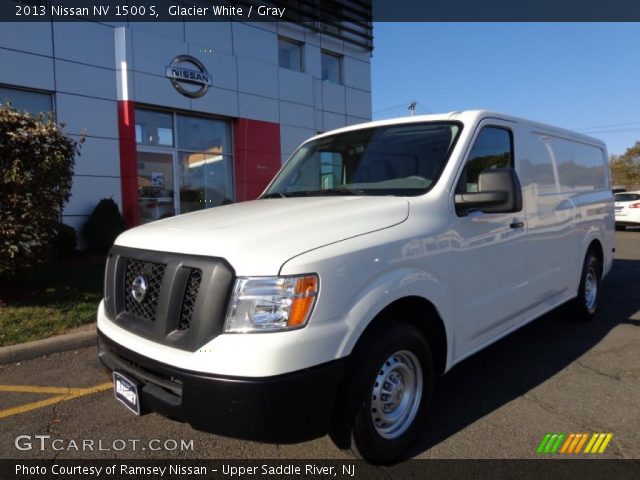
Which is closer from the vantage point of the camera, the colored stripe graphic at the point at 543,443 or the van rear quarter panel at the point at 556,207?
the colored stripe graphic at the point at 543,443

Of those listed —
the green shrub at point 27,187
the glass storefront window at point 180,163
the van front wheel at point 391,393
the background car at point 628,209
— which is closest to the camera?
the van front wheel at point 391,393

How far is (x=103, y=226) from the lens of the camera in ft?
31.9

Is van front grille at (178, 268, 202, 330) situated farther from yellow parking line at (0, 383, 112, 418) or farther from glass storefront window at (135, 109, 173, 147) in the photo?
glass storefront window at (135, 109, 173, 147)

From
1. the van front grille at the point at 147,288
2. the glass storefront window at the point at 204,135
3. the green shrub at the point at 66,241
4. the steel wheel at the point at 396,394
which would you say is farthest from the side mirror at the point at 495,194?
the glass storefront window at the point at 204,135

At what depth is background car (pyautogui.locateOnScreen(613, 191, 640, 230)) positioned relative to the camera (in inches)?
632

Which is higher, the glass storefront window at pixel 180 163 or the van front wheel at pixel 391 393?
the glass storefront window at pixel 180 163

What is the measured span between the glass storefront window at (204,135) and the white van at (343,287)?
9016mm

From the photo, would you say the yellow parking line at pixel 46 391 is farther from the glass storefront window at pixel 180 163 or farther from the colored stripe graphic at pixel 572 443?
the glass storefront window at pixel 180 163

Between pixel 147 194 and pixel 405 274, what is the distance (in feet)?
33.6

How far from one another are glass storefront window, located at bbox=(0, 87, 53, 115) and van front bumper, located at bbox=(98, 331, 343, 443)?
9.48 m

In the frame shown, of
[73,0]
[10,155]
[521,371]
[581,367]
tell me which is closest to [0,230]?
[10,155]

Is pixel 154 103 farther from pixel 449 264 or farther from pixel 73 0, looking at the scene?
pixel 449 264

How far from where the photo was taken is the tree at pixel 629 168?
146 ft

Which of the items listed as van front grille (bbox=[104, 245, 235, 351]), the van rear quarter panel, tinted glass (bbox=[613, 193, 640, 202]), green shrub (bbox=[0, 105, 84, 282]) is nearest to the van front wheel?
van front grille (bbox=[104, 245, 235, 351])
